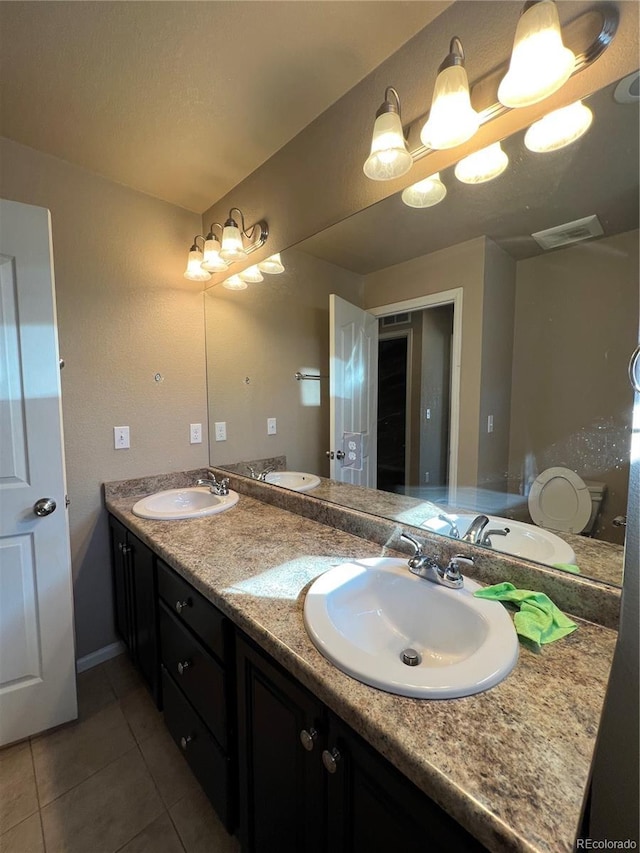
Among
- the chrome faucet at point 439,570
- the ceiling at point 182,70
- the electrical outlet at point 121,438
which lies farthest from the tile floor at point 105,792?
the ceiling at point 182,70

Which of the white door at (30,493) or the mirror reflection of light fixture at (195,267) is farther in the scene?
the mirror reflection of light fixture at (195,267)

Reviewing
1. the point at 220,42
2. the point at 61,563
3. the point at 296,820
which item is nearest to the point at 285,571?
the point at 296,820

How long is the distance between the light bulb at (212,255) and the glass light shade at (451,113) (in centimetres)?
115

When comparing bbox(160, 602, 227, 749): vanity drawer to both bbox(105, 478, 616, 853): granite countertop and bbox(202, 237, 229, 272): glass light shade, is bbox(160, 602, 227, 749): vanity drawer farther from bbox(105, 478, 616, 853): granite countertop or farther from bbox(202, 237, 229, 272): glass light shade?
bbox(202, 237, 229, 272): glass light shade

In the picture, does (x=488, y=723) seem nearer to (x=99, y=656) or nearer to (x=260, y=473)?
(x=260, y=473)

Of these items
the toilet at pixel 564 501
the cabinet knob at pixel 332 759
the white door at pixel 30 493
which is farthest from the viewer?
the white door at pixel 30 493

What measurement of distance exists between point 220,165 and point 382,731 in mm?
2079

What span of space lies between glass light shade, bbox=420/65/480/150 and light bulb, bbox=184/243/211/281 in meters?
1.28

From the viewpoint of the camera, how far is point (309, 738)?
707 millimetres

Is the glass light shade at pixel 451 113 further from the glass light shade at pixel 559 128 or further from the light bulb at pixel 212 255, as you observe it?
the light bulb at pixel 212 255

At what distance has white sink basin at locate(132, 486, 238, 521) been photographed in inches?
62.2

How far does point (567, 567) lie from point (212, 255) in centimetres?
189

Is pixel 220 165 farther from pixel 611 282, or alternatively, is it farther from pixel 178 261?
pixel 611 282

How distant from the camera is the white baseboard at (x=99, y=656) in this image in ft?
5.86
